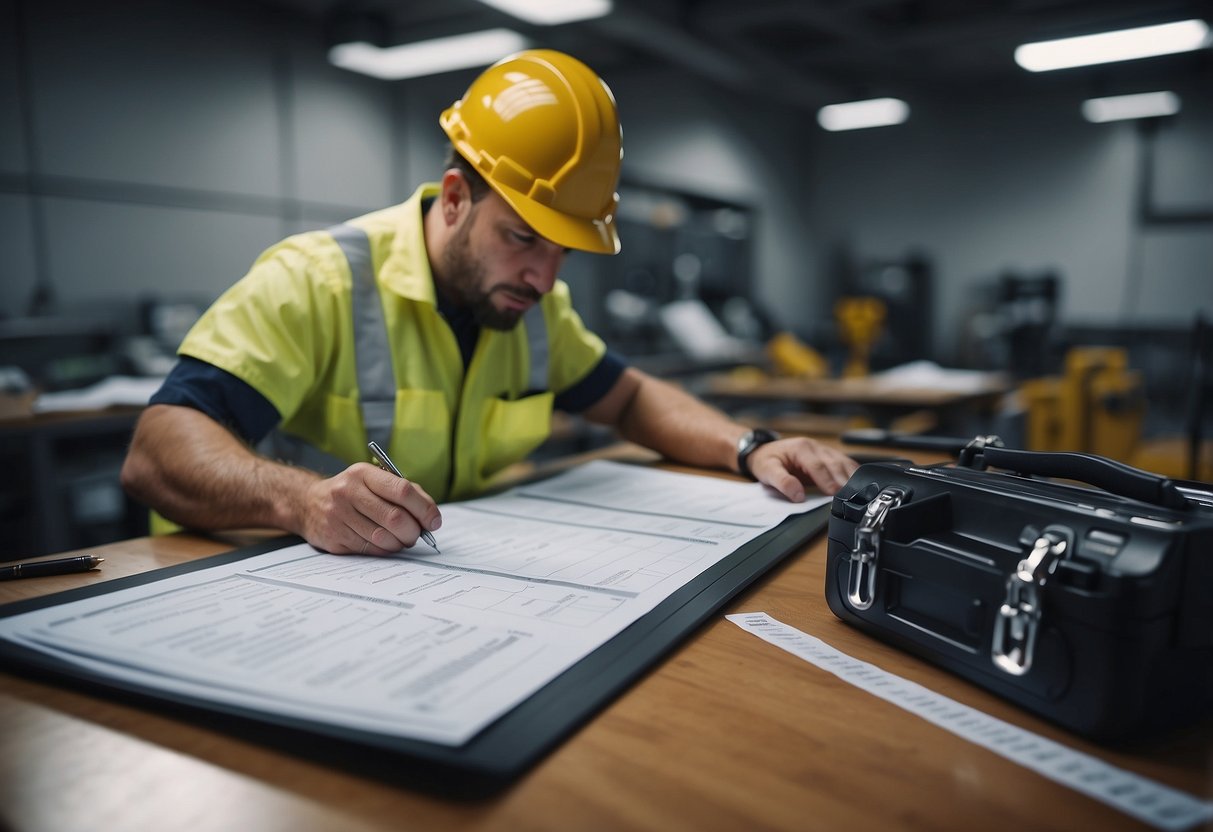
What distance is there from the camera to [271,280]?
3.74ft

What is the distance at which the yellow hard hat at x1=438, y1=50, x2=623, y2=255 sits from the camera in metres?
1.09

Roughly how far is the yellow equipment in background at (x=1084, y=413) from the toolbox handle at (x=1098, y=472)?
3.42m

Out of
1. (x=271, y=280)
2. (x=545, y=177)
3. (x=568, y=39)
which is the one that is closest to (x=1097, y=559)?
(x=545, y=177)

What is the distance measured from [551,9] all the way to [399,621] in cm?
331

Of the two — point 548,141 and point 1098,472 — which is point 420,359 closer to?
point 548,141

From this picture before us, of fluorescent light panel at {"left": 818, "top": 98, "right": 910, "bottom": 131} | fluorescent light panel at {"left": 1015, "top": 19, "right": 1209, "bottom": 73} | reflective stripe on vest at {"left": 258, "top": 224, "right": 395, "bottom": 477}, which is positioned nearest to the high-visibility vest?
reflective stripe on vest at {"left": 258, "top": 224, "right": 395, "bottom": 477}

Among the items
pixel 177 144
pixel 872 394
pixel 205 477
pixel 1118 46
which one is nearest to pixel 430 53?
pixel 177 144

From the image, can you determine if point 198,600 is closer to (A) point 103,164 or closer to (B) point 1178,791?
(B) point 1178,791

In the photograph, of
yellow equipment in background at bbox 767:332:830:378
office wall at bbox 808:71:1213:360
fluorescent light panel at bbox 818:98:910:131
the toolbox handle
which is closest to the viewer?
the toolbox handle

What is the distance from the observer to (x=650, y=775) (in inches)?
18.0

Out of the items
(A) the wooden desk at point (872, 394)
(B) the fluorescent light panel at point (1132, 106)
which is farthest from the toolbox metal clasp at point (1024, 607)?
(B) the fluorescent light panel at point (1132, 106)

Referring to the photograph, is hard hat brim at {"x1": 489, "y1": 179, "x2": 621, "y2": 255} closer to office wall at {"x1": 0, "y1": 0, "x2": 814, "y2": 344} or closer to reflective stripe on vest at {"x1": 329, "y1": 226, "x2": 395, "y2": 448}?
reflective stripe on vest at {"x1": 329, "y1": 226, "x2": 395, "y2": 448}

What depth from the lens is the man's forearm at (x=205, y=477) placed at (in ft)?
3.02

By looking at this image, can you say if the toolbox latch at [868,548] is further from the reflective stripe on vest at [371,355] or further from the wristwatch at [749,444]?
the reflective stripe on vest at [371,355]
